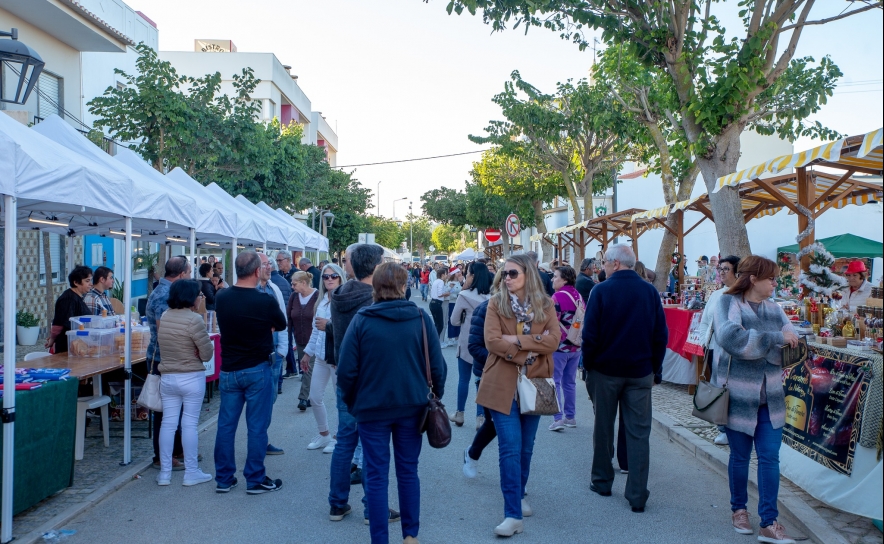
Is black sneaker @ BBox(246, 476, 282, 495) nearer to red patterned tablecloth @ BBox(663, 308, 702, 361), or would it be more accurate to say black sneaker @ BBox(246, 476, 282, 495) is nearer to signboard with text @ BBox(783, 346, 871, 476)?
signboard with text @ BBox(783, 346, 871, 476)

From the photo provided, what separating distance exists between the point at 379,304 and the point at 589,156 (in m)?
20.1

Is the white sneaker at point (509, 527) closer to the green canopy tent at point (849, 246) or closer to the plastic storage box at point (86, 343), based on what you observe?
the plastic storage box at point (86, 343)

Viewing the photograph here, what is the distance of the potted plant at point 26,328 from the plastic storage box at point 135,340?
29.4 feet

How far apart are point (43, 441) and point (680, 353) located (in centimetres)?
784

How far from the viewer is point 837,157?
538 cm

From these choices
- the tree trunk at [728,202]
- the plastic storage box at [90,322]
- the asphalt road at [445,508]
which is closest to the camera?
the asphalt road at [445,508]

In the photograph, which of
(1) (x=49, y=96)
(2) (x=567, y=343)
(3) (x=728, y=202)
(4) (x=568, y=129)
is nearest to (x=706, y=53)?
(3) (x=728, y=202)

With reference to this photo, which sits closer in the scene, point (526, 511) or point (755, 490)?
point (526, 511)

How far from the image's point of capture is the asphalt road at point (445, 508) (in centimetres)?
480

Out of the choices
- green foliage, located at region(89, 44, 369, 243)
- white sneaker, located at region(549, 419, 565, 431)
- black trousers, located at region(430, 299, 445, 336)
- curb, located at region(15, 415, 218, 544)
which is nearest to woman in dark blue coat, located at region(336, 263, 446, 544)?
curb, located at region(15, 415, 218, 544)

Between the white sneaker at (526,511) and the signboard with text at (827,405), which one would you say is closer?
the signboard with text at (827,405)

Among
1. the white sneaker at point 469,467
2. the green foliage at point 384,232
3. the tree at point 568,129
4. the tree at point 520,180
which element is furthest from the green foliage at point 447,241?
the white sneaker at point 469,467

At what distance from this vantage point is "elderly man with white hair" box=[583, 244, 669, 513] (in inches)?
203

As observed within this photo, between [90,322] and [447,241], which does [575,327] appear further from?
[447,241]
